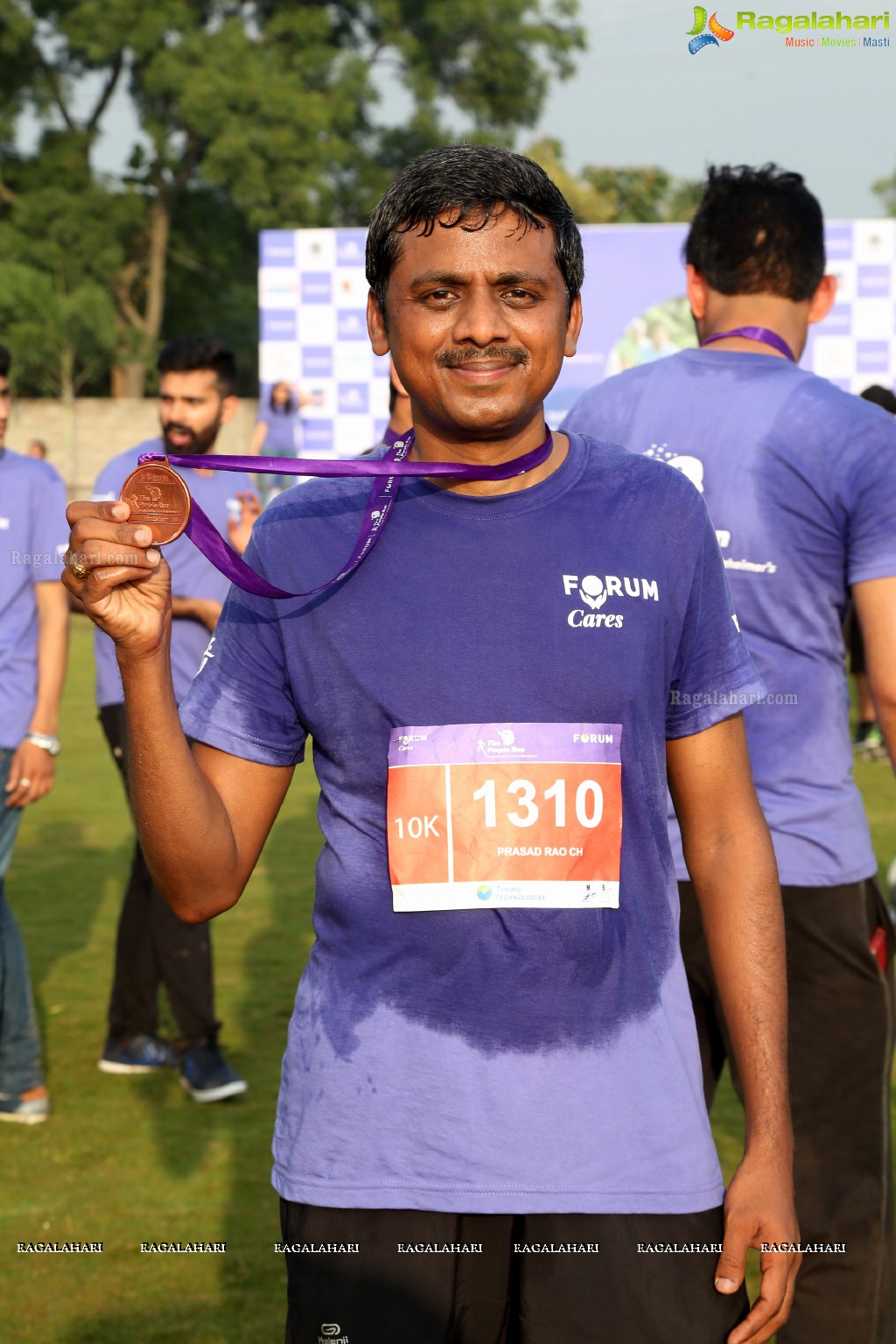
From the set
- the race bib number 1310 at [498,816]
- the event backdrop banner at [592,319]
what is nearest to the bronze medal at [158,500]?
the race bib number 1310 at [498,816]

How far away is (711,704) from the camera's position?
2.15 meters

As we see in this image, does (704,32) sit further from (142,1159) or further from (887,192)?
(887,192)

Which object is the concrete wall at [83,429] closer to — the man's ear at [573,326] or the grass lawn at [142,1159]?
the grass lawn at [142,1159]

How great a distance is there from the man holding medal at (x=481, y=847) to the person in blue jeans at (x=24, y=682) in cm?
295

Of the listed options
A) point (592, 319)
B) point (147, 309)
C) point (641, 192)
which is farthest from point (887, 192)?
point (592, 319)

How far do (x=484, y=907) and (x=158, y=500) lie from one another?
61cm

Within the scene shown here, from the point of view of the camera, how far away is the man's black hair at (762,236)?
331 cm

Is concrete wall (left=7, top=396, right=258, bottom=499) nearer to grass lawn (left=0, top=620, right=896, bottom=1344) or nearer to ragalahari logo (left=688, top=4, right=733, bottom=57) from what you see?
grass lawn (left=0, top=620, right=896, bottom=1344)

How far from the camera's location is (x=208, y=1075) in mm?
5180

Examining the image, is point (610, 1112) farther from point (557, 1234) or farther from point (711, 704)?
point (711, 704)

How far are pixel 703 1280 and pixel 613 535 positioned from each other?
2.99 feet

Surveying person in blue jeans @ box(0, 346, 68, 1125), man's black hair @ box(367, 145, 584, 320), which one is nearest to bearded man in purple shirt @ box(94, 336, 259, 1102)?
person in blue jeans @ box(0, 346, 68, 1125)

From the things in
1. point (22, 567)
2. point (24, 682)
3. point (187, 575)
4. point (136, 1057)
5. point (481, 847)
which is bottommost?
point (136, 1057)

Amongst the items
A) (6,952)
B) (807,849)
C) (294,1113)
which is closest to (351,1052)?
(294,1113)
